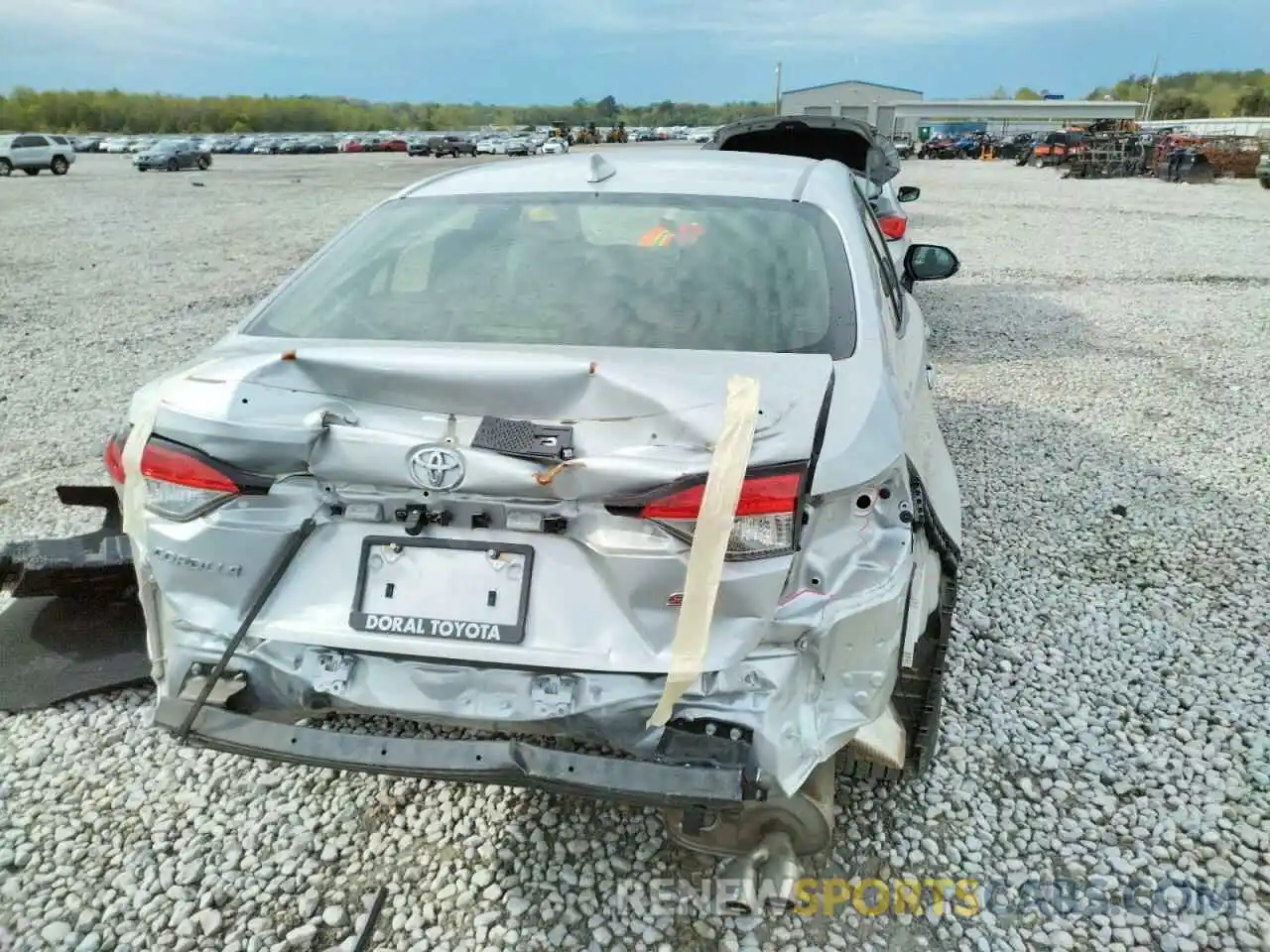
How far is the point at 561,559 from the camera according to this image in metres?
1.91

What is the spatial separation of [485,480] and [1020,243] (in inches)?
580

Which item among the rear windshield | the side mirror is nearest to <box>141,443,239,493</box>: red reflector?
the rear windshield

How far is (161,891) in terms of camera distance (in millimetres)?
2369

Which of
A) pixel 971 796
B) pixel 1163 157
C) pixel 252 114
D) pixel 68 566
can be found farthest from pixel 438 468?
pixel 252 114

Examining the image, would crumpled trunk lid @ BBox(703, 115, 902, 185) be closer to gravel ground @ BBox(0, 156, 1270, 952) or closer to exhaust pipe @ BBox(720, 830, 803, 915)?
gravel ground @ BBox(0, 156, 1270, 952)

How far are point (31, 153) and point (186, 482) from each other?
38.1 meters

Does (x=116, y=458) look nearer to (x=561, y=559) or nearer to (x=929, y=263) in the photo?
(x=561, y=559)

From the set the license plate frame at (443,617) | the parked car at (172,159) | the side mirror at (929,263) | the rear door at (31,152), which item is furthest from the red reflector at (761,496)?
the parked car at (172,159)

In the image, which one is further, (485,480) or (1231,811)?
(1231,811)

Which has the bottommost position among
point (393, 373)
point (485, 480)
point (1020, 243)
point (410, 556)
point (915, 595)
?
point (1020, 243)

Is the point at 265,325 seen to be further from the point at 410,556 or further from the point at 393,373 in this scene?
the point at 410,556

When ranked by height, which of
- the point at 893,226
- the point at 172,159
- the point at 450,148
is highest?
the point at 893,226

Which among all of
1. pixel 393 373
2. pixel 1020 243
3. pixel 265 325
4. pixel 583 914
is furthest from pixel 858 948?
pixel 1020 243

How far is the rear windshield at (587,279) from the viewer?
93.4 inches
